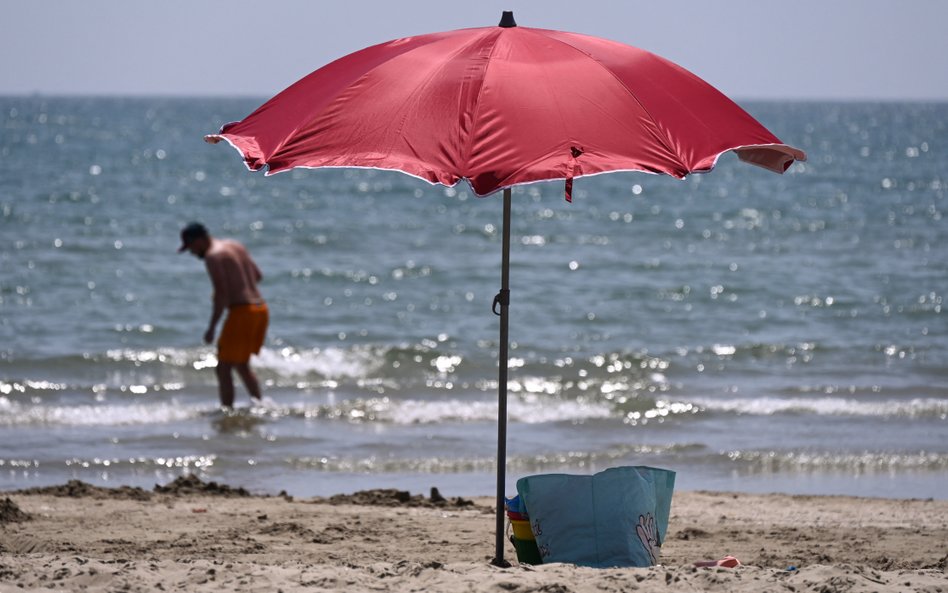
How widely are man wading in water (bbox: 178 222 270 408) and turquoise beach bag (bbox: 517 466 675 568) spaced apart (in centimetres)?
503

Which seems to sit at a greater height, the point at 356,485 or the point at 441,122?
the point at 441,122

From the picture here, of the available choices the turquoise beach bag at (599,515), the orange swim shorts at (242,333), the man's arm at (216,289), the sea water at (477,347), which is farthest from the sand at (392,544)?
the orange swim shorts at (242,333)

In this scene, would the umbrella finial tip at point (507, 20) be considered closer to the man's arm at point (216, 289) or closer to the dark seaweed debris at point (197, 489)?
the dark seaweed debris at point (197, 489)

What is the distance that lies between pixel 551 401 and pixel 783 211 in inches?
690

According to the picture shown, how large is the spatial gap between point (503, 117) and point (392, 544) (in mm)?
2547

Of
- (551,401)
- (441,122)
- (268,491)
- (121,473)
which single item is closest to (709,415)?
(551,401)

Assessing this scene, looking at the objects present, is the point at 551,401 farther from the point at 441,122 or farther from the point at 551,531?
the point at 441,122

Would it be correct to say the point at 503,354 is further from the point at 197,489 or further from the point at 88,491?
the point at 88,491

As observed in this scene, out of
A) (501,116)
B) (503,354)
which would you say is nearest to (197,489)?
(503,354)

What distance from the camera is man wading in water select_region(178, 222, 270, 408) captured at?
930cm

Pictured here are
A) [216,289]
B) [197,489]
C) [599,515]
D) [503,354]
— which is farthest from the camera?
[216,289]

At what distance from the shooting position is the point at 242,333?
954 cm

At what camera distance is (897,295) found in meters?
15.7

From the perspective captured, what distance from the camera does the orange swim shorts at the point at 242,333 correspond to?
374 inches
